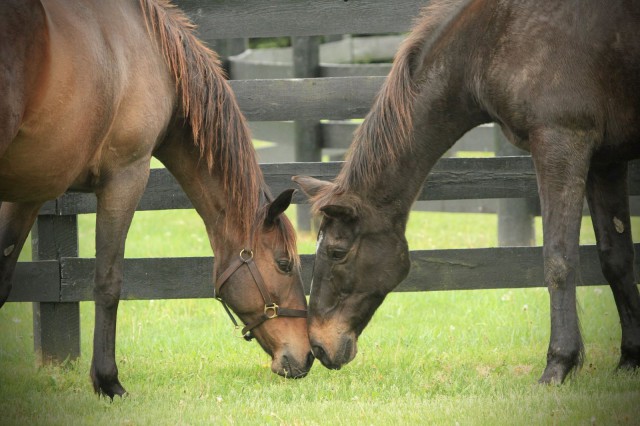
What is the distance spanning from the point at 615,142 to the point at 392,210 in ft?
3.82

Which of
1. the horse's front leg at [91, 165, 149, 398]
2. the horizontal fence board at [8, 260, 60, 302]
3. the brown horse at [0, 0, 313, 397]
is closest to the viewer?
the brown horse at [0, 0, 313, 397]

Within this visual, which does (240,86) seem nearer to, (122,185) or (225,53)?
(122,185)

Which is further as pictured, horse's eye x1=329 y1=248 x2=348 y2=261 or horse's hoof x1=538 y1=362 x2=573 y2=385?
horse's eye x1=329 y1=248 x2=348 y2=261

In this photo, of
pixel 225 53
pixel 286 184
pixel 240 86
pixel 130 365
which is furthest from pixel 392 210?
pixel 225 53

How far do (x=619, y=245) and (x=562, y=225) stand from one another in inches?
30.3

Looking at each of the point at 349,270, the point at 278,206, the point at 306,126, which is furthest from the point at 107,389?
the point at 306,126

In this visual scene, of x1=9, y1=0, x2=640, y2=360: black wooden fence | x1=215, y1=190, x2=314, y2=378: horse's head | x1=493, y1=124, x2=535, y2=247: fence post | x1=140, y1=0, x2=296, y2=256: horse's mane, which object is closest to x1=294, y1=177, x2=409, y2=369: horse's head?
x1=215, y1=190, x2=314, y2=378: horse's head

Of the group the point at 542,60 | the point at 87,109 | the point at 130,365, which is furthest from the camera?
the point at 130,365

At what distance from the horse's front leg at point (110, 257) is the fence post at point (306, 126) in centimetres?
433

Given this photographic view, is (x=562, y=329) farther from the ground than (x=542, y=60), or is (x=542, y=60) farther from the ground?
(x=542, y=60)

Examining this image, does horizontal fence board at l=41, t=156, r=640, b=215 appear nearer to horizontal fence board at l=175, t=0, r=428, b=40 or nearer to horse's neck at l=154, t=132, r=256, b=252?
horse's neck at l=154, t=132, r=256, b=252

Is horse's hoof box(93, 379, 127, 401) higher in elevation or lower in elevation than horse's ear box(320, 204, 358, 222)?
lower

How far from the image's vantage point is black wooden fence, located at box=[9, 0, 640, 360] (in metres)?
5.25

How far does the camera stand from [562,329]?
13.5 ft
